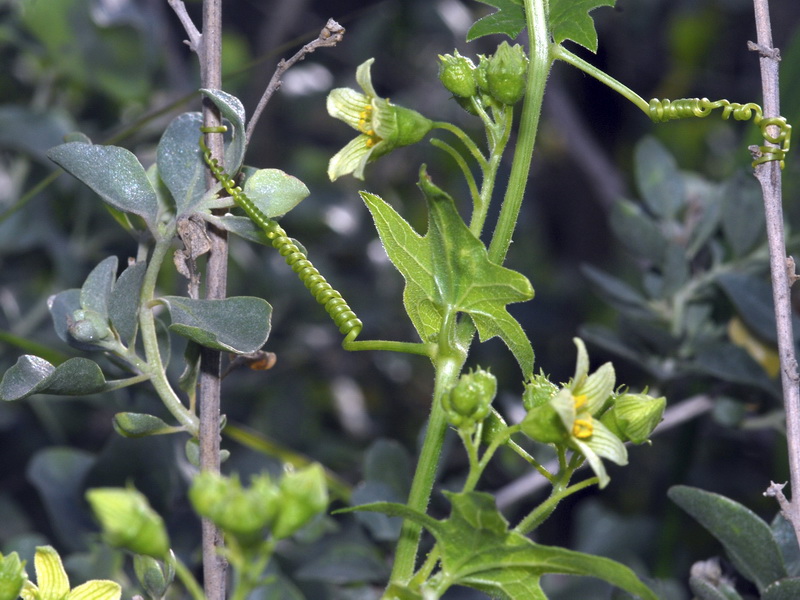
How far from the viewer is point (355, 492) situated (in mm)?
1121

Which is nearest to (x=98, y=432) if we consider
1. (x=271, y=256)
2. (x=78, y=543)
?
(x=271, y=256)

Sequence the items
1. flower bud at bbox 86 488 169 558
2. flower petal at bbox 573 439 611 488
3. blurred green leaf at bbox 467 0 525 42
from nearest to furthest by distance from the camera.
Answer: flower bud at bbox 86 488 169 558 → flower petal at bbox 573 439 611 488 → blurred green leaf at bbox 467 0 525 42

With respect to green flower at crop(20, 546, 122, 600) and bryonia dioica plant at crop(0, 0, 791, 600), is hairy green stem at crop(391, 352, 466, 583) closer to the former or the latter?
bryonia dioica plant at crop(0, 0, 791, 600)

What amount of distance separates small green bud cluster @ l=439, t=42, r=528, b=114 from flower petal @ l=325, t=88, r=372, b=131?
9 centimetres

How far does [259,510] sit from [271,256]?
145 centimetres

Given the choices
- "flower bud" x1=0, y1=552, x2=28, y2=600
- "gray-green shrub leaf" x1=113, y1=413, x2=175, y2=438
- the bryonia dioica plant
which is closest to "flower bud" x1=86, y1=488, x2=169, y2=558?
the bryonia dioica plant

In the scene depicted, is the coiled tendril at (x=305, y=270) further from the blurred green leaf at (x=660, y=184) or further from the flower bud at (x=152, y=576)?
the blurred green leaf at (x=660, y=184)

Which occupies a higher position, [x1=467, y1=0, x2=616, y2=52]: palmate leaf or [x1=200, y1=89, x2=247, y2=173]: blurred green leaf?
[x1=467, y1=0, x2=616, y2=52]: palmate leaf

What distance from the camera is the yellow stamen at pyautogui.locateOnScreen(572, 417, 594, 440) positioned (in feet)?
2.12

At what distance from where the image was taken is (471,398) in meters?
0.62

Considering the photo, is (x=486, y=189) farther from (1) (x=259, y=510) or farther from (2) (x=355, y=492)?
(2) (x=355, y=492)

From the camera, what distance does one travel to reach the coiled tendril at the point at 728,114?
28.8 inches

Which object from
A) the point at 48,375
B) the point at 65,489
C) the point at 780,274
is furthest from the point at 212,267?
the point at 65,489

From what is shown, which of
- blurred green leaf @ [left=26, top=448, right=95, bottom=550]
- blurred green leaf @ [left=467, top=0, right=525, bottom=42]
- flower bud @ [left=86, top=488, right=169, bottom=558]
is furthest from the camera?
blurred green leaf @ [left=26, top=448, right=95, bottom=550]
